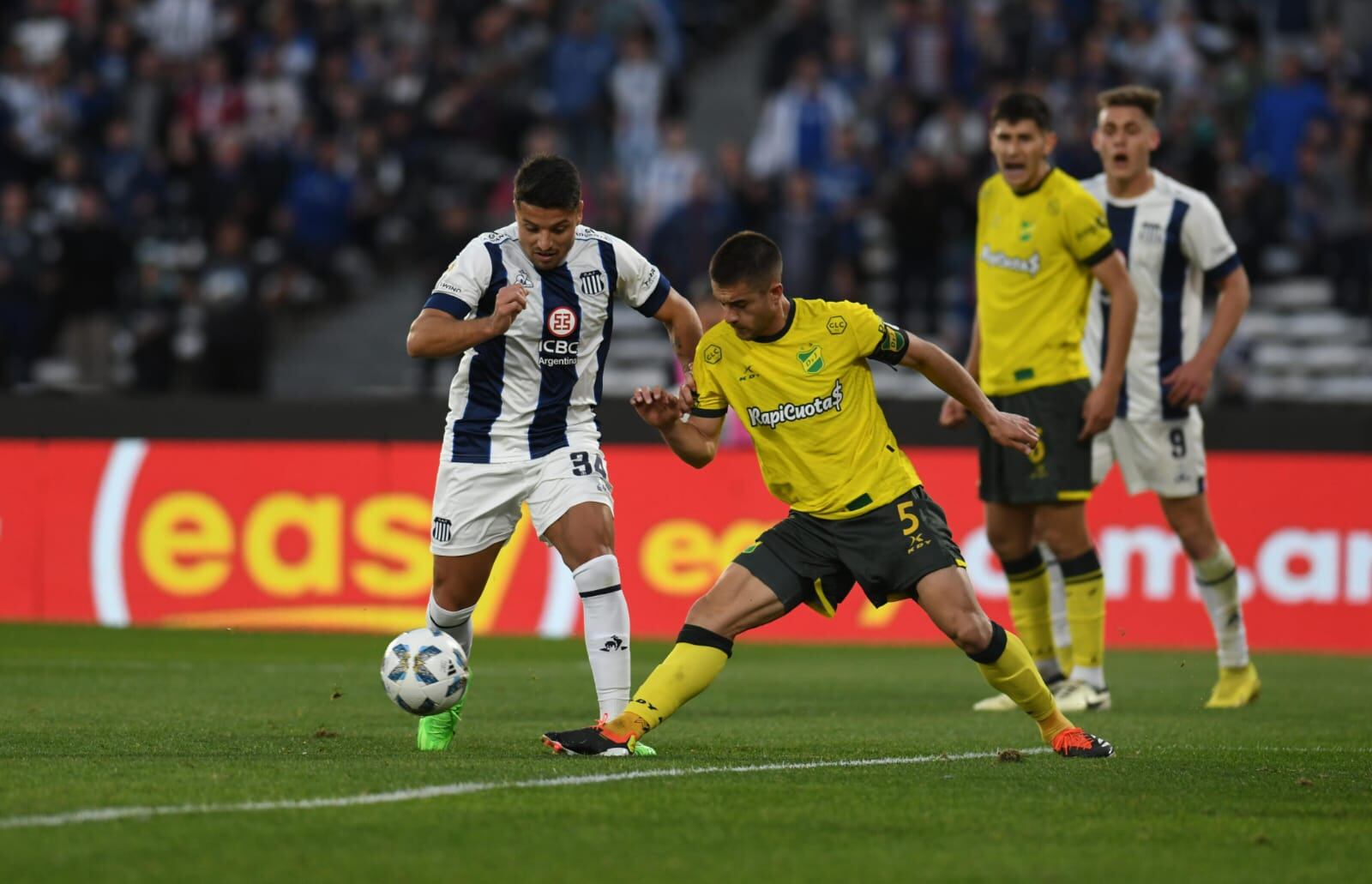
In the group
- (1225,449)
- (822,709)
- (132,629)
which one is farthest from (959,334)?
(822,709)

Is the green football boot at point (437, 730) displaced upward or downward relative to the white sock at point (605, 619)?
downward

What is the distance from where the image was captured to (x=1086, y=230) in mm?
8586

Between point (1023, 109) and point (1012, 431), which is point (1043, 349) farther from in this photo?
point (1012, 431)

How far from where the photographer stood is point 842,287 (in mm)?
16391

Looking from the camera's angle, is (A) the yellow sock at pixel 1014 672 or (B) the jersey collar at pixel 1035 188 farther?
(B) the jersey collar at pixel 1035 188

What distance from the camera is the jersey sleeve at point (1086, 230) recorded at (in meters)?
8.59

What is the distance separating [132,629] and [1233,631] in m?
7.81

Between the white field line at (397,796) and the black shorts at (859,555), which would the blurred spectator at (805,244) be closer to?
the black shorts at (859,555)

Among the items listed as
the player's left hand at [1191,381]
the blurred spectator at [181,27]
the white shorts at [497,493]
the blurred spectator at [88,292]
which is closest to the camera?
the white shorts at [497,493]

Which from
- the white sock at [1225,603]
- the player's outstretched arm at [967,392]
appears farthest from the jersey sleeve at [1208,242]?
the player's outstretched arm at [967,392]

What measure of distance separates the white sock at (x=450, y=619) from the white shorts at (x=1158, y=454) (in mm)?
3312

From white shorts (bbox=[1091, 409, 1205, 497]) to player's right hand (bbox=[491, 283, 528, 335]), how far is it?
3604 millimetres

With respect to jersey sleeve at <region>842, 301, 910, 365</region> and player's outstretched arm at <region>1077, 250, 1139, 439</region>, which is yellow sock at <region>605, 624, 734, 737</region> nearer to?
jersey sleeve at <region>842, 301, 910, 365</region>

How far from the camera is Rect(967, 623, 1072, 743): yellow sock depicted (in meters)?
6.52
